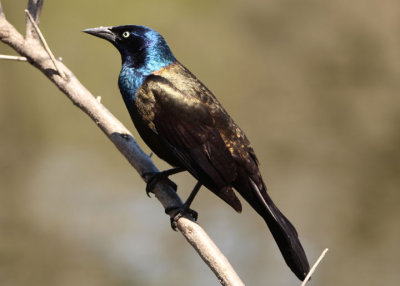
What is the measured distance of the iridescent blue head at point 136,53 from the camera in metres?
4.20

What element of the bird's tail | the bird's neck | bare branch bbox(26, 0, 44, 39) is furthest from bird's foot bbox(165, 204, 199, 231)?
bare branch bbox(26, 0, 44, 39)

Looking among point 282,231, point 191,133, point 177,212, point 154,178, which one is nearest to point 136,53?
point 191,133

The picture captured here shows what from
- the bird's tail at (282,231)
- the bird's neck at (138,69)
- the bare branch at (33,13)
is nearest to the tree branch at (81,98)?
the bare branch at (33,13)

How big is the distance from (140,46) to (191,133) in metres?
0.77

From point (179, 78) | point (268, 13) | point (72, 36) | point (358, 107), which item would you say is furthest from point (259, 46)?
point (179, 78)

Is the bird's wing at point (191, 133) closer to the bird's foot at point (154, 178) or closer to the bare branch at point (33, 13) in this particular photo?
the bird's foot at point (154, 178)

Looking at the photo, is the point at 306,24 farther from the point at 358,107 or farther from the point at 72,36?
the point at 72,36

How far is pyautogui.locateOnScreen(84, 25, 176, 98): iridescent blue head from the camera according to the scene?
4203mm

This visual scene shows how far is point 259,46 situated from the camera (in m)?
8.77

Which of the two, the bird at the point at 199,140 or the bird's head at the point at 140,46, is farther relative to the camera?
the bird's head at the point at 140,46

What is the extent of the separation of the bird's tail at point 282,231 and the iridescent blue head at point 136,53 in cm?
89

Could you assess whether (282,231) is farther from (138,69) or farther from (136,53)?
(136,53)

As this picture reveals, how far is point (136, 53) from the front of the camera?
441 cm

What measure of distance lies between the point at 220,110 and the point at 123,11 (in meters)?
4.48
